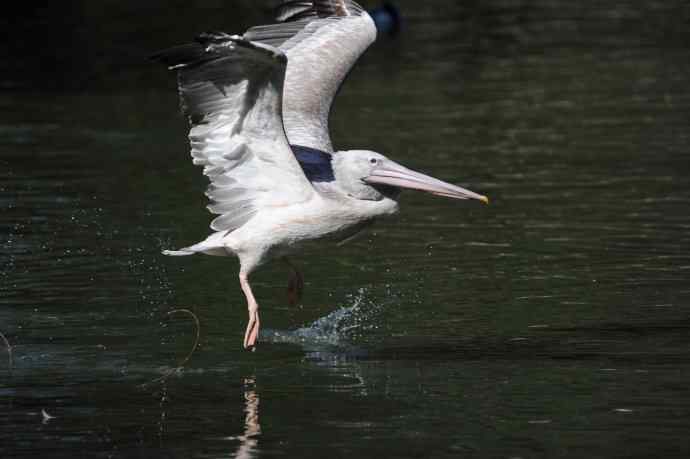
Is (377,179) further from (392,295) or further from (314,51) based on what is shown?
(314,51)

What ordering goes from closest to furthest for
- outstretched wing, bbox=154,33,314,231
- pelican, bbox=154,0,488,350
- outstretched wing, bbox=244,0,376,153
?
outstretched wing, bbox=154,33,314,231
pelican, bbox=154,0,488,350
outstretched wing, bbox=244,0,376,153

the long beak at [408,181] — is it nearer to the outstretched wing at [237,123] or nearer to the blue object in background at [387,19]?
the outstretched wing at [237,123]

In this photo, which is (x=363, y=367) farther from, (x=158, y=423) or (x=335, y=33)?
(x=335, y=33)

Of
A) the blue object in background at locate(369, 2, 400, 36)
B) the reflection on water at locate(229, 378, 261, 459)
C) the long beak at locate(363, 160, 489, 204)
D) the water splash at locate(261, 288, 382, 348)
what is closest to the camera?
the reflection on water at locate(229, 378, 261, 459)

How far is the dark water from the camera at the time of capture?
24.7 ft

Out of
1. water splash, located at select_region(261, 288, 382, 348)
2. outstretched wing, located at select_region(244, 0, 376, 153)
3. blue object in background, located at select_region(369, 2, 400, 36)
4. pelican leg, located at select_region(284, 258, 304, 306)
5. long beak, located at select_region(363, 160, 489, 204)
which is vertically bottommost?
water splash, located at select_region(261, 288, 382, 348)

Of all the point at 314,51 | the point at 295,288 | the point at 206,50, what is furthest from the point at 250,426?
the point at 314,51

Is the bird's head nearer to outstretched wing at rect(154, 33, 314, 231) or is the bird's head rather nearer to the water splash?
outstretched wing at rect(154, 33, 314, 231)

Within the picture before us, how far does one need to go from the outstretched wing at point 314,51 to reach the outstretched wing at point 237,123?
0.84 meters

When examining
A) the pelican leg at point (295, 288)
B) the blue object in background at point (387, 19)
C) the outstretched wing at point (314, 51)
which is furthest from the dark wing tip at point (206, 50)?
the blue object in background at point (387, 19)

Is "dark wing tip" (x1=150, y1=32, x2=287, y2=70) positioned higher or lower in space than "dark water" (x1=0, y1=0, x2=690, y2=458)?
higher

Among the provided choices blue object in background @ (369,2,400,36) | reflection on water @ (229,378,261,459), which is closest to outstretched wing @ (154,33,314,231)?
reflection on water @ (229,378,261,459)

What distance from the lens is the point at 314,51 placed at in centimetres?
1078

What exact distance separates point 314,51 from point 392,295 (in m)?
1.78
